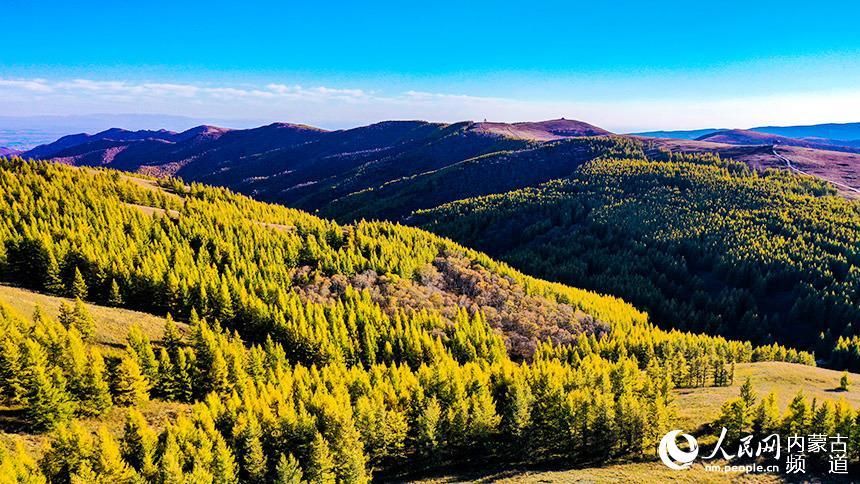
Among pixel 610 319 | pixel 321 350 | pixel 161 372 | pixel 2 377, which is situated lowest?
pixel 610 319

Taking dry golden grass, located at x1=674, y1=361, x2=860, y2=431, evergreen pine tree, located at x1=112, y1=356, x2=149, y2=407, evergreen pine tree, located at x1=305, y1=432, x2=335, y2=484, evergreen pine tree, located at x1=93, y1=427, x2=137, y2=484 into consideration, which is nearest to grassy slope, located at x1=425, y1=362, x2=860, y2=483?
dry golden grass, located at x1=674, y1=361, x2=860, y2=431

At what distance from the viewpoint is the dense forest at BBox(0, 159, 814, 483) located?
57.1 meters

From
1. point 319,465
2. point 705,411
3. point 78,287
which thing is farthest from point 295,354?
point 705,411

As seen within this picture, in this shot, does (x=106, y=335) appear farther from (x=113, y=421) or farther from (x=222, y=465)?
(x=222, y=465)

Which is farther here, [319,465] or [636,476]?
[636,476]

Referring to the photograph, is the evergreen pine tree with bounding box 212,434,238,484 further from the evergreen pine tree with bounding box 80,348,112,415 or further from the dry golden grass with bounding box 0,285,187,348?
the dry golden grass with bounding box 0,285,187,348

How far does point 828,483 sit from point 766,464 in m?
6.25

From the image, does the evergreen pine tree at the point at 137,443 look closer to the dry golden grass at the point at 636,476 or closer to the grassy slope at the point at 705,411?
the grassy slope at the point at 705,411

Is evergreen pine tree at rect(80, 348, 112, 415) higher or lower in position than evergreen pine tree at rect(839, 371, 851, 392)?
higher

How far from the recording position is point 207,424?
2263 inches

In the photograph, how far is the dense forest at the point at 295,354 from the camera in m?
57.1

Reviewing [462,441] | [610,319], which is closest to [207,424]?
[462,441]

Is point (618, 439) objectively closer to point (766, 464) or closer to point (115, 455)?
point (766, 464)

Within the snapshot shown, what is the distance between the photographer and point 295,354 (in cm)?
9738
